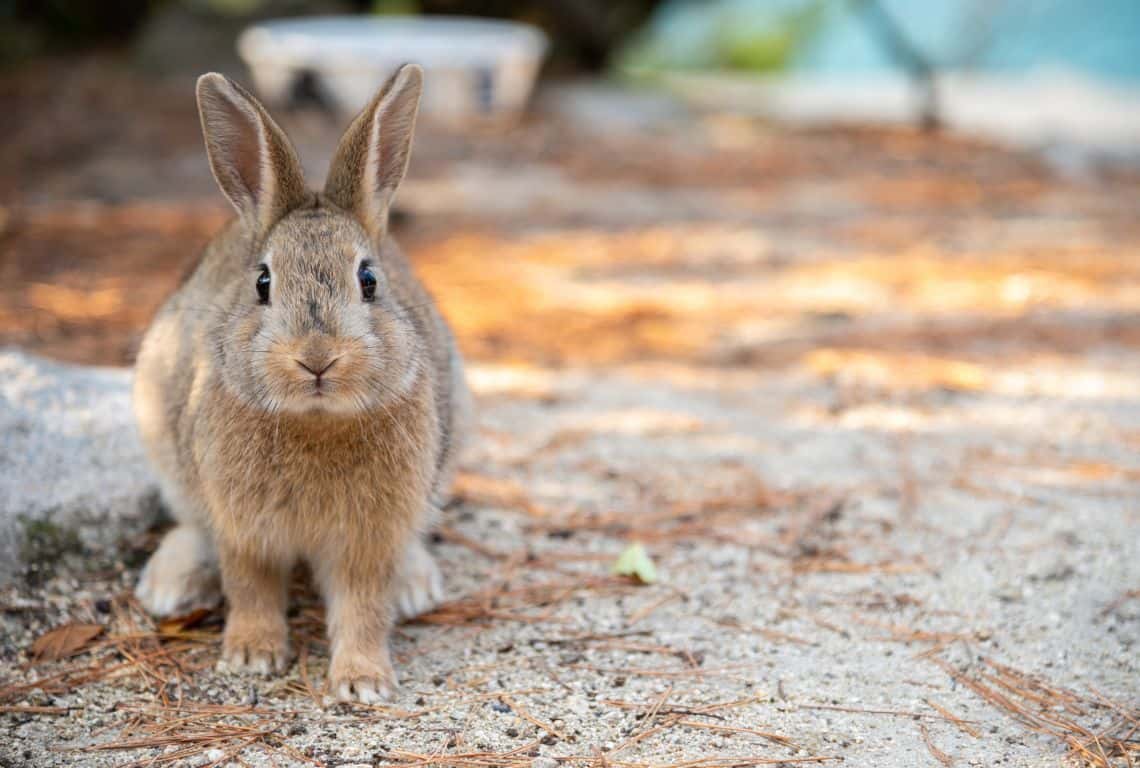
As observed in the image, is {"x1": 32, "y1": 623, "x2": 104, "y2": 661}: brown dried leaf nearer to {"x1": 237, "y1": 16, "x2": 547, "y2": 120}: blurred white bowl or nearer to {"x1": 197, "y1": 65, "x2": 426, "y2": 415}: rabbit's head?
{"x1": 197, "y1": 65, "x2": 426, "y2": 415}: rabbit's head

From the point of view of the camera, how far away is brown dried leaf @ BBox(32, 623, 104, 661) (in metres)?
2.73

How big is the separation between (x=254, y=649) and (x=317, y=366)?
814 millimetres

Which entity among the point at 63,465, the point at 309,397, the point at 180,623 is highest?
the point at 309,397

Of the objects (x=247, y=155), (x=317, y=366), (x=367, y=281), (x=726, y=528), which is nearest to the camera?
(x=317, y=366)

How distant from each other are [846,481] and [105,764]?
2.34 m

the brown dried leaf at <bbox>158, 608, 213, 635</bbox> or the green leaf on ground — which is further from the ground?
the green leaf on ground

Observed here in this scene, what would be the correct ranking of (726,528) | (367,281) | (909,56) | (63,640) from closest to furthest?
1. (367,281)
2. (63,640)
3. (726,528)
4. (909,56)

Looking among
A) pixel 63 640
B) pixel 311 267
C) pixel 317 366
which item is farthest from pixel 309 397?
pixel 63 640

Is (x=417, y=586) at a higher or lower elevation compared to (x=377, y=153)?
lower

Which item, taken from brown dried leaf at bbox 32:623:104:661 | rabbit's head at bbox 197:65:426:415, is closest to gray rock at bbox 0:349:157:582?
brown dried leaf at bbox 32:623:104:661

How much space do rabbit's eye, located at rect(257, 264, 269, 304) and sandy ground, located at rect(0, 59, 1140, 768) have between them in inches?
35.0

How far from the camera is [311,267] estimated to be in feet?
8.02

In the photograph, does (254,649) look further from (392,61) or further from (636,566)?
(392,61)

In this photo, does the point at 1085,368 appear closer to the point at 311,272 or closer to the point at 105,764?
the point at 311,272
